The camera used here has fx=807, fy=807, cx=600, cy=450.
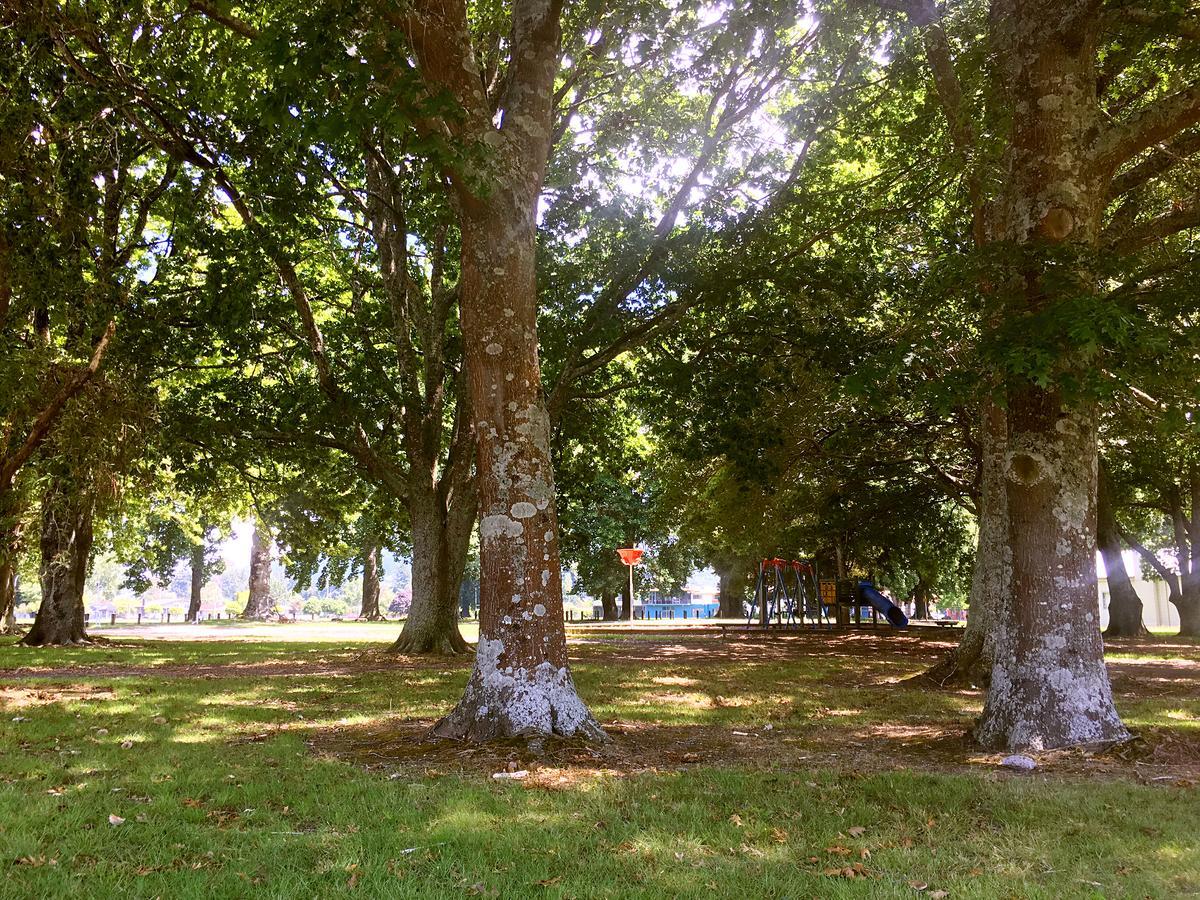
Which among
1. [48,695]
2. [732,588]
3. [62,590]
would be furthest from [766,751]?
[732,588]

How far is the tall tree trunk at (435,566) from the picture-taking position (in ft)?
54.5

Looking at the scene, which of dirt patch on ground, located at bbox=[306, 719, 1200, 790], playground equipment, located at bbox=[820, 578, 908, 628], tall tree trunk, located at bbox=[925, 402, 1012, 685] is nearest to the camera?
dirt patch on ground, located at bbox=[306, 719, 1200, 790]

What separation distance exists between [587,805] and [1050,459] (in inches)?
187

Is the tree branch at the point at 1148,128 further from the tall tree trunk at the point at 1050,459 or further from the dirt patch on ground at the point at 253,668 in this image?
the dirt patch on ground at the point at 253,668

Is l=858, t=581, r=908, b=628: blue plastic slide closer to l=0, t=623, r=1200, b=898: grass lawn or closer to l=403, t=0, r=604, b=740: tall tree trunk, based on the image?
l=0, t=623, r=1200, b=898: grass lawn

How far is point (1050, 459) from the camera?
22.1ft

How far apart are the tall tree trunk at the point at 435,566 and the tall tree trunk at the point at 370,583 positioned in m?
27.4

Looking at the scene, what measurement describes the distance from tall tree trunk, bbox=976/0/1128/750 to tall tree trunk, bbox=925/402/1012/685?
4004mm

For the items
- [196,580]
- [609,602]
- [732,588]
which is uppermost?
[196,580]

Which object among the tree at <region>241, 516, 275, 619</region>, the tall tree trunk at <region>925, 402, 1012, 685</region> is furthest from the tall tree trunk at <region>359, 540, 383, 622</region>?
the tall tree trunk at <region>925, 402, 1012, 685</region>

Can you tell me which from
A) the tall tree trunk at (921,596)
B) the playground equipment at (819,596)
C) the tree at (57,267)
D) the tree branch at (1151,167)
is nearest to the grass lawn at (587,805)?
the tree at (57,267)

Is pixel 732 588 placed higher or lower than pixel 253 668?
higher

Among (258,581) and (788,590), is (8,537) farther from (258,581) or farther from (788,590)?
(258,581)

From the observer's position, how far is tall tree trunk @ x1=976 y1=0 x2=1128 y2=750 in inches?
255
